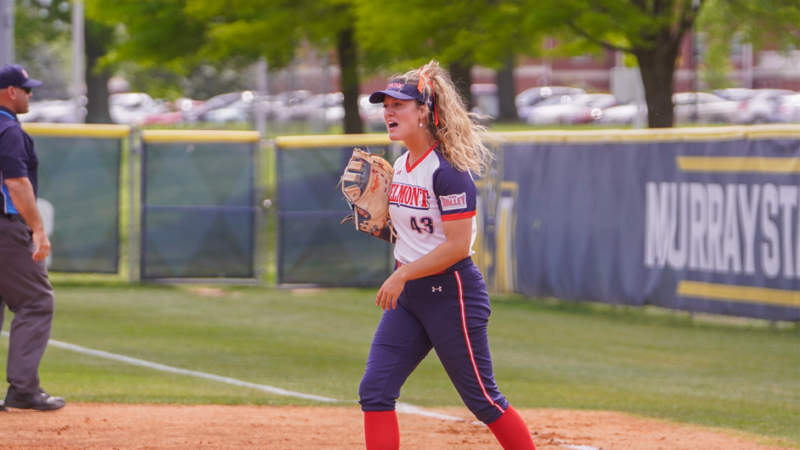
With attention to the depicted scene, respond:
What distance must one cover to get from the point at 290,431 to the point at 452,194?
2515 mm

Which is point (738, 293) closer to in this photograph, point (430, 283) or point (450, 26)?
point (430, 283)

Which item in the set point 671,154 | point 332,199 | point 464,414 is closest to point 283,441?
point 464,414

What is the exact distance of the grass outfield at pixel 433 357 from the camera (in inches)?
291

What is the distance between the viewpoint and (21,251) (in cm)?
621

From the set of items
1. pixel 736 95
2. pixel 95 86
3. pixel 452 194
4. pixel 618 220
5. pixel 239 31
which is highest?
pixel 736 95

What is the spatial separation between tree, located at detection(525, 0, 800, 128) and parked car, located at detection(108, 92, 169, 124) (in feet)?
125

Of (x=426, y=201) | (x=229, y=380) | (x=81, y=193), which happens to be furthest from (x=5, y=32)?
(x=426, y=201)

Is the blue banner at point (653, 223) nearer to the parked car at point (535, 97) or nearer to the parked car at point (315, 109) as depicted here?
the parked car at point (315, 109)

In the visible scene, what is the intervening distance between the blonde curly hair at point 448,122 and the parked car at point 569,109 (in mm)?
35344

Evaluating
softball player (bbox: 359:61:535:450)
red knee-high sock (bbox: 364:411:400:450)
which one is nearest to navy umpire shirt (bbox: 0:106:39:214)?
softball player (bbox: 359:61:535:450)

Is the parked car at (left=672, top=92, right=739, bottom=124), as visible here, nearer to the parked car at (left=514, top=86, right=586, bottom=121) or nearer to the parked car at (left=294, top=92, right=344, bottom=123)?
the parked car at (left=514, top=86, right=586, bottom=121)

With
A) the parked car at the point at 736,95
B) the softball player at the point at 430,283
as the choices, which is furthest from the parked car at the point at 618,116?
the softball player at the point at 430,283

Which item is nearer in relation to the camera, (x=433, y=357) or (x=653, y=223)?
(x=433, y=357)

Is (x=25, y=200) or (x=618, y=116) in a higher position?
(x=618, y=116)
